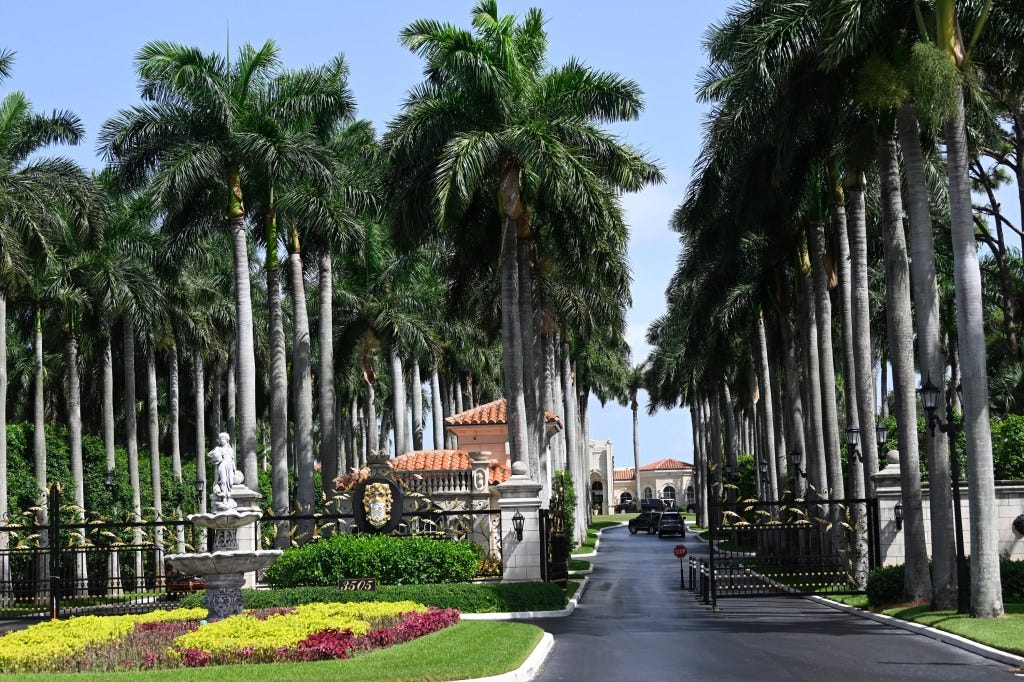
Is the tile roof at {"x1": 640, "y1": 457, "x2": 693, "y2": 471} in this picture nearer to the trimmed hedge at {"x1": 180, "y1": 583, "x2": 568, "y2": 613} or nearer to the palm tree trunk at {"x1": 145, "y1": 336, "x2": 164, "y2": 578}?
the palm tree trunk at {"x1": 145, "y1": 336, "x2": 164, "y2": 578}

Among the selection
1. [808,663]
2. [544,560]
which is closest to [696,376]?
[544,560]

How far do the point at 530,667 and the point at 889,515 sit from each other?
44.4 ft

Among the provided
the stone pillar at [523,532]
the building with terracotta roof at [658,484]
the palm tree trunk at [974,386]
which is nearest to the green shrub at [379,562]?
the stone pillar at [523,532]

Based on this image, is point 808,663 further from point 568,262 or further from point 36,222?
point 36,222

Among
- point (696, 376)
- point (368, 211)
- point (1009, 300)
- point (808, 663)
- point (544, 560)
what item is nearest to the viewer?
point (808, 663)

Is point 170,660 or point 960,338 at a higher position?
point 960,338

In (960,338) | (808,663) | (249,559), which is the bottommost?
(808,663)

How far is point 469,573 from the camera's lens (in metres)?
28.4

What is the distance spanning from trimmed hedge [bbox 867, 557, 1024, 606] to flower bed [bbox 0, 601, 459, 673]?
971 cm

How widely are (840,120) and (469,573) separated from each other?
41.3 feet

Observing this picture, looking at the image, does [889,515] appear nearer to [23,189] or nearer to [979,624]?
[979,624]

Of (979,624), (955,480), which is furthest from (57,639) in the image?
(955,480)

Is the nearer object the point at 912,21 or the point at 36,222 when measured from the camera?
the point at 912,21

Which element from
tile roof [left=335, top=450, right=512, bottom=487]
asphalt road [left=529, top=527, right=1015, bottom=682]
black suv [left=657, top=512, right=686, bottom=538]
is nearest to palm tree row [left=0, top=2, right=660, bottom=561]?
tile roof [left=335, top=450, right=512, bottom=487]
